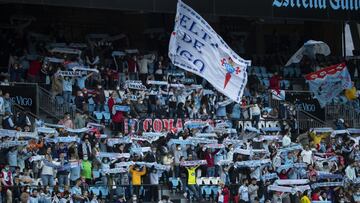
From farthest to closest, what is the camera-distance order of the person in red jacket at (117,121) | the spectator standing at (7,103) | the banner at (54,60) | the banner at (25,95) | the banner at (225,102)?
the banner at (225,102), the banner at (54,60), the person in red jacket at (117,121), the banner at (25,95), the spectator standing at (7,103)

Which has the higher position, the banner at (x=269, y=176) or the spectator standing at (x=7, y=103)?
the spectator standing at (x=7, y=103)

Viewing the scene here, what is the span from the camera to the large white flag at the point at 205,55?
125ft

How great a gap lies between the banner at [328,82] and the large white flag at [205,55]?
7.37 m

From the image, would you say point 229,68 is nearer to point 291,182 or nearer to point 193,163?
point 193,163

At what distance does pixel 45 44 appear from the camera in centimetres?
4234

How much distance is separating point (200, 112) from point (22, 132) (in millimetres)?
7544

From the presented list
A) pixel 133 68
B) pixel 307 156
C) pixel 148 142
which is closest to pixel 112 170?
pixel 148 142

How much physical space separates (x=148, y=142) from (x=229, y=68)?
11.3ft

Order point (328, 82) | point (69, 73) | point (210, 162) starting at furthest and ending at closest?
point (328, 82) → point (69, 73) → point (210, 162)

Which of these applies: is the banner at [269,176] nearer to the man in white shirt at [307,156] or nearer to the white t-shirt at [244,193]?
the white t-shirt at [244,193]

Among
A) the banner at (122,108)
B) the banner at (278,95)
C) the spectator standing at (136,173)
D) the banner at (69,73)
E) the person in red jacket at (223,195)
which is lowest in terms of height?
the person in red jacket at (223,195)

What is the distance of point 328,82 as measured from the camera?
45156 millimetres

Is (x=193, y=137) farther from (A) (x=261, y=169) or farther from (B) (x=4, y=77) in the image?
(B) (x=4, y=77)

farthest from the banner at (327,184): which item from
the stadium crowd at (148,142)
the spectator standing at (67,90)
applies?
the spectator standing at (67,90)
